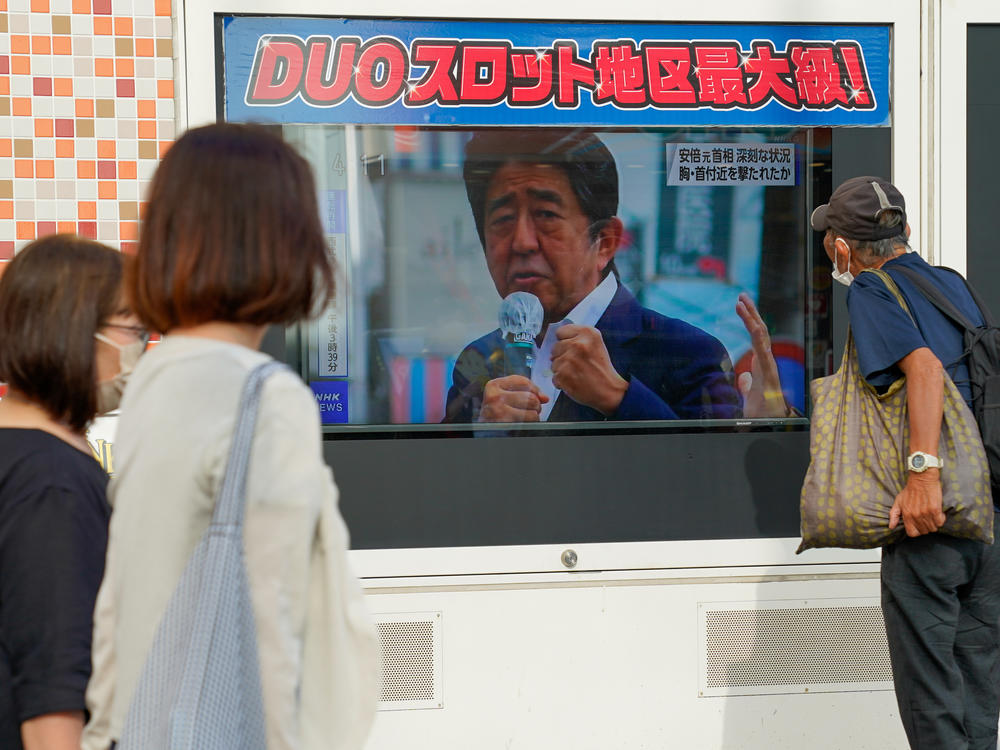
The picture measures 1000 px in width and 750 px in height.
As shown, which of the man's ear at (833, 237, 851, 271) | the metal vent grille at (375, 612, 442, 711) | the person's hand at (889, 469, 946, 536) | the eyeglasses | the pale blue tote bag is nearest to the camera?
the pale blue tote bag

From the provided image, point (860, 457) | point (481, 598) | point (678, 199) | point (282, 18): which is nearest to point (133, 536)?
point (860, 457)

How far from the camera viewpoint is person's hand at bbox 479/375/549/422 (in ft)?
12.8

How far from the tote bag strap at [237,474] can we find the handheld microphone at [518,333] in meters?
2.63

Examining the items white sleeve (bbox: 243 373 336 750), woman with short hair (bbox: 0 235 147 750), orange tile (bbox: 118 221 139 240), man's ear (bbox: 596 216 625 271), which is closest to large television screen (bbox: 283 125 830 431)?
man's ear (bbox: 596 216 625 271)

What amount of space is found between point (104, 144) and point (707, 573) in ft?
8.65

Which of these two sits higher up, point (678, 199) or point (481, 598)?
point (678, 199)

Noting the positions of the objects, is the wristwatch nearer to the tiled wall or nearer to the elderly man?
the elderly man

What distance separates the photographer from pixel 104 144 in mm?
3562

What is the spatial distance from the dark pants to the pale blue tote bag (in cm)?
215

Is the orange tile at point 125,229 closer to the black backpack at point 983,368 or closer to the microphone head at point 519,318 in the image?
the microphone head at point 519,318

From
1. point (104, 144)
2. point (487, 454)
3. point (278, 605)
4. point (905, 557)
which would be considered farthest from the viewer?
point (487, 454)

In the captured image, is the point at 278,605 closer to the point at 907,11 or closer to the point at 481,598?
the point at 481,598

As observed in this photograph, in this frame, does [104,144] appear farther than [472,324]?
No

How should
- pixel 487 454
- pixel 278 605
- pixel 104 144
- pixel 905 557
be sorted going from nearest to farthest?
pixel 278 605 < pixel 905 557 < pixel 104 144 < pixel 487 454
